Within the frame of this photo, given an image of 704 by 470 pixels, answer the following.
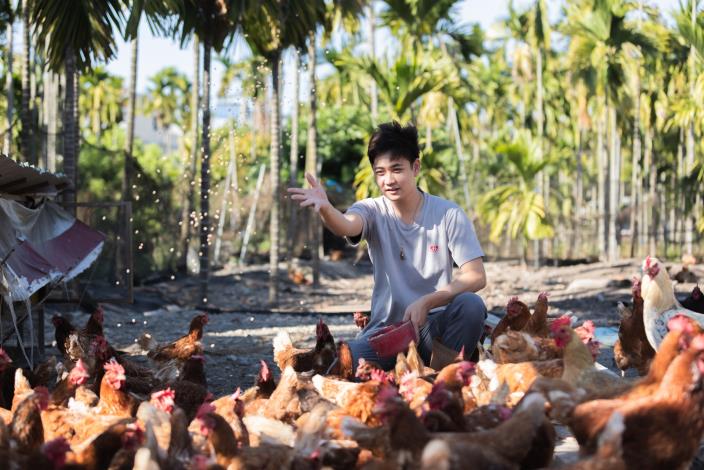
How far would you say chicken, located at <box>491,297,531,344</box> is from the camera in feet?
22.7

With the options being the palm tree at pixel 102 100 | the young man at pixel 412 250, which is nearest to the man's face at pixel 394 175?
the young man at pixel 412 250

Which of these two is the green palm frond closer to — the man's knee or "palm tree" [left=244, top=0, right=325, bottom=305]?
"palm tree" [left=244, top=0, right=325, bottom=305]

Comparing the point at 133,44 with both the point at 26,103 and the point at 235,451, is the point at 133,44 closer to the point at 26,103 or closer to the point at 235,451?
the point at 26,103

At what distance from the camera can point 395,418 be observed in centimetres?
381

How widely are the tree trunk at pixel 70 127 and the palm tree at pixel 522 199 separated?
13455 mm

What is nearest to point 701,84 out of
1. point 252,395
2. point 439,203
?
point 439,203

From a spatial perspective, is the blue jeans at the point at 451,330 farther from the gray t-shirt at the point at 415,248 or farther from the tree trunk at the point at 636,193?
the tree trunk at the point at 636,193

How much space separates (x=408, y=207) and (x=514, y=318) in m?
1.58

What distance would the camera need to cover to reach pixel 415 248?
5.96 m

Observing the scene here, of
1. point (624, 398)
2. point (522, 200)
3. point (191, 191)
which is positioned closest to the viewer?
point (624, 398)

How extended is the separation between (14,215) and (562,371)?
5.11 m

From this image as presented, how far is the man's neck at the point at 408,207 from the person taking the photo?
599cm

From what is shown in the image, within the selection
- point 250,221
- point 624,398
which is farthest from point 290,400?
point 250,221

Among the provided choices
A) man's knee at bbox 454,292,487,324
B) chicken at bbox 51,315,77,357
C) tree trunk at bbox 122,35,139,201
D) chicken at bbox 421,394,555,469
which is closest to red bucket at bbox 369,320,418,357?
man's knee at bbox 454,292,487,324
